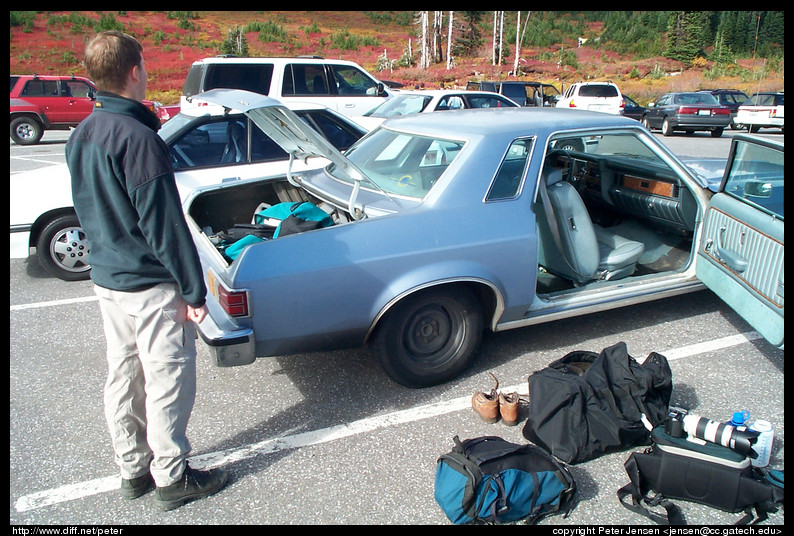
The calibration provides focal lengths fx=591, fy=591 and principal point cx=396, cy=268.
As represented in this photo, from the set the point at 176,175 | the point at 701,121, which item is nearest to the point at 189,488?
the point at 176,175

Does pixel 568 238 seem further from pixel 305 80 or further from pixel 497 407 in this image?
pixel 305 80

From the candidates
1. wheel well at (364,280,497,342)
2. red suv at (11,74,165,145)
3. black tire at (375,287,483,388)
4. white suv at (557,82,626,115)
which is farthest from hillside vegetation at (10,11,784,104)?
black tire at (375,287,483,388)

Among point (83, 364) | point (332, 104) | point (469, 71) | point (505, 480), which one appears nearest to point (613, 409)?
point (505, 480)

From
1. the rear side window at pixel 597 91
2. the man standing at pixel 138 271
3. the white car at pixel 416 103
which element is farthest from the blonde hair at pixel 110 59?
the rear side window at pixel 597 91

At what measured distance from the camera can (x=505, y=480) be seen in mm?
2510

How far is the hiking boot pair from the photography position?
3.17 metres

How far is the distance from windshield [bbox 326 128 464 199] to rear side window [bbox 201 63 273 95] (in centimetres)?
704

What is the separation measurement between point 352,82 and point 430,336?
958cm

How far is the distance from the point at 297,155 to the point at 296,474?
2.08 m

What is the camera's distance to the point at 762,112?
1883 cm

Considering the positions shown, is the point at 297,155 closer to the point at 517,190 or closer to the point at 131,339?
the point at 517,190

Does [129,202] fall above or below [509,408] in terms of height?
above

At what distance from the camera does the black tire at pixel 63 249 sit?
5.25 metres

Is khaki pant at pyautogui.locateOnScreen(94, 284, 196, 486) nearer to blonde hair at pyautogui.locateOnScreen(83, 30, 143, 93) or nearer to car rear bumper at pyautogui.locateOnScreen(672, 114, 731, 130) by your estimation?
blonde hair at pyautogui.locateOnScreen(83, 30, 143, 93)
